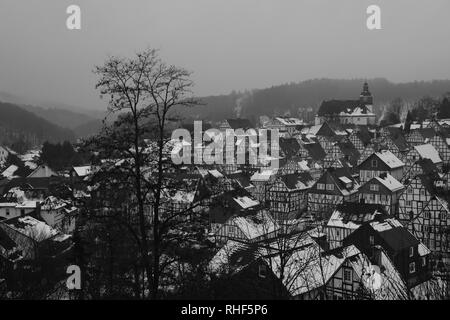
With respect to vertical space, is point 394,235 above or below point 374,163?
below

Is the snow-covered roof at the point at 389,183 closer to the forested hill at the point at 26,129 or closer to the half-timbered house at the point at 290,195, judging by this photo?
the half-timbered house at the point at 290,195

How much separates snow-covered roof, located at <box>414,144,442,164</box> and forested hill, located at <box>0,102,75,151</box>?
90.9m

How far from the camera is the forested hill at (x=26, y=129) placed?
4934 inches

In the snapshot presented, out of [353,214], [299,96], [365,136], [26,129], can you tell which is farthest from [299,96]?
[353,214]

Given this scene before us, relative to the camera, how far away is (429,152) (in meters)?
46.6

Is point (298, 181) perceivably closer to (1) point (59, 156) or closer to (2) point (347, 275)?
(2) point (347, 275)

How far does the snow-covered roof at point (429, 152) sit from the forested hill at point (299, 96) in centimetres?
10218

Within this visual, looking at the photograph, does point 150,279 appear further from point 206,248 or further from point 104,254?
point 104,254

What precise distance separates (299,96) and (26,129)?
8047cm

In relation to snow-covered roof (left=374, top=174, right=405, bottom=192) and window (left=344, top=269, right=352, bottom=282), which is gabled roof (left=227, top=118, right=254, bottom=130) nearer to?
snow-covered roof (left=374, top=174, right=405, bottom=192)

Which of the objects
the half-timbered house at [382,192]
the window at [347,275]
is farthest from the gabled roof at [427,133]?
the window at [347,275]

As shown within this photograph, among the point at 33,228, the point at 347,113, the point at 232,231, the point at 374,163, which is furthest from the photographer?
the point at 347,113
